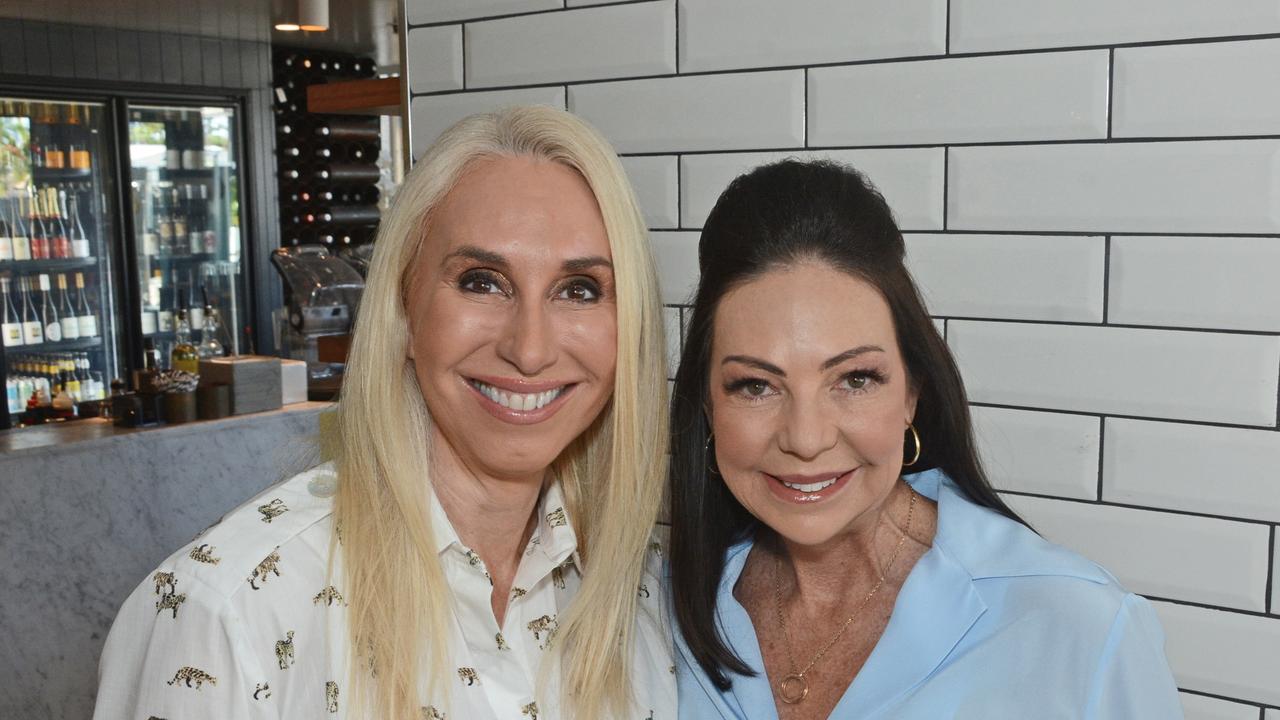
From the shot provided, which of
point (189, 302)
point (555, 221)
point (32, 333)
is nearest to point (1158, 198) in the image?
point (555, 221)

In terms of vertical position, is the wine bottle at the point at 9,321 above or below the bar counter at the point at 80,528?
above

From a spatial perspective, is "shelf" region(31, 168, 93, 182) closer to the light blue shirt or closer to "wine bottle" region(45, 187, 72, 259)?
"wine bottle" region(45, 187, 72, 259)

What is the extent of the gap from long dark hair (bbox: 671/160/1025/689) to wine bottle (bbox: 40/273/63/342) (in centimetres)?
656

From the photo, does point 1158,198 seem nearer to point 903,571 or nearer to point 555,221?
point 903,571

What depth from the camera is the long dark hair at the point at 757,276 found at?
1.38 metres

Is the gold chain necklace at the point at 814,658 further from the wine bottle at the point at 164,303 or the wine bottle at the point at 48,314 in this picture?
the wine bottle at the point at 164,303

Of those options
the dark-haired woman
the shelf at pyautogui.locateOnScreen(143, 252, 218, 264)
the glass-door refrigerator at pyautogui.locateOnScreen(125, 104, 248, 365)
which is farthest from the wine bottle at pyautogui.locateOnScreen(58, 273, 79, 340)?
the dark-haired woman

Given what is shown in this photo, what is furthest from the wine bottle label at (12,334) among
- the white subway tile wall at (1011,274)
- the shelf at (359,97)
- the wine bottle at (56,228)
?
the white subway tile wall at (1011,274)

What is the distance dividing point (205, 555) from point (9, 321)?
6.50 m

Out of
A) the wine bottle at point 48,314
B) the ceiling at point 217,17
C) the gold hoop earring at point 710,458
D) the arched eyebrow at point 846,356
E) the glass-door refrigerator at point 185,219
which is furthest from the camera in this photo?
the glass-door refrigerator at point 185,219

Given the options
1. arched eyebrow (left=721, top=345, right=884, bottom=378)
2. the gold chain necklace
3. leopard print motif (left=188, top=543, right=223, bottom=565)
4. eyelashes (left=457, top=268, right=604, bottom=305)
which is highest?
eyelashes (left=457, top=268, right=604, bottom=305)

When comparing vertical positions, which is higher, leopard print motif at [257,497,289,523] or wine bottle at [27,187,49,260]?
wine bottle at [27,187,49,260]

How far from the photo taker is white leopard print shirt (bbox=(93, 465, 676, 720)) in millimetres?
1223

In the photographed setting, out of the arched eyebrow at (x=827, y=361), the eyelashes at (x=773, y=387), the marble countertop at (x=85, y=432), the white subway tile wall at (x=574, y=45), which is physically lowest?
the marble countertop at (x=85, y=432)
